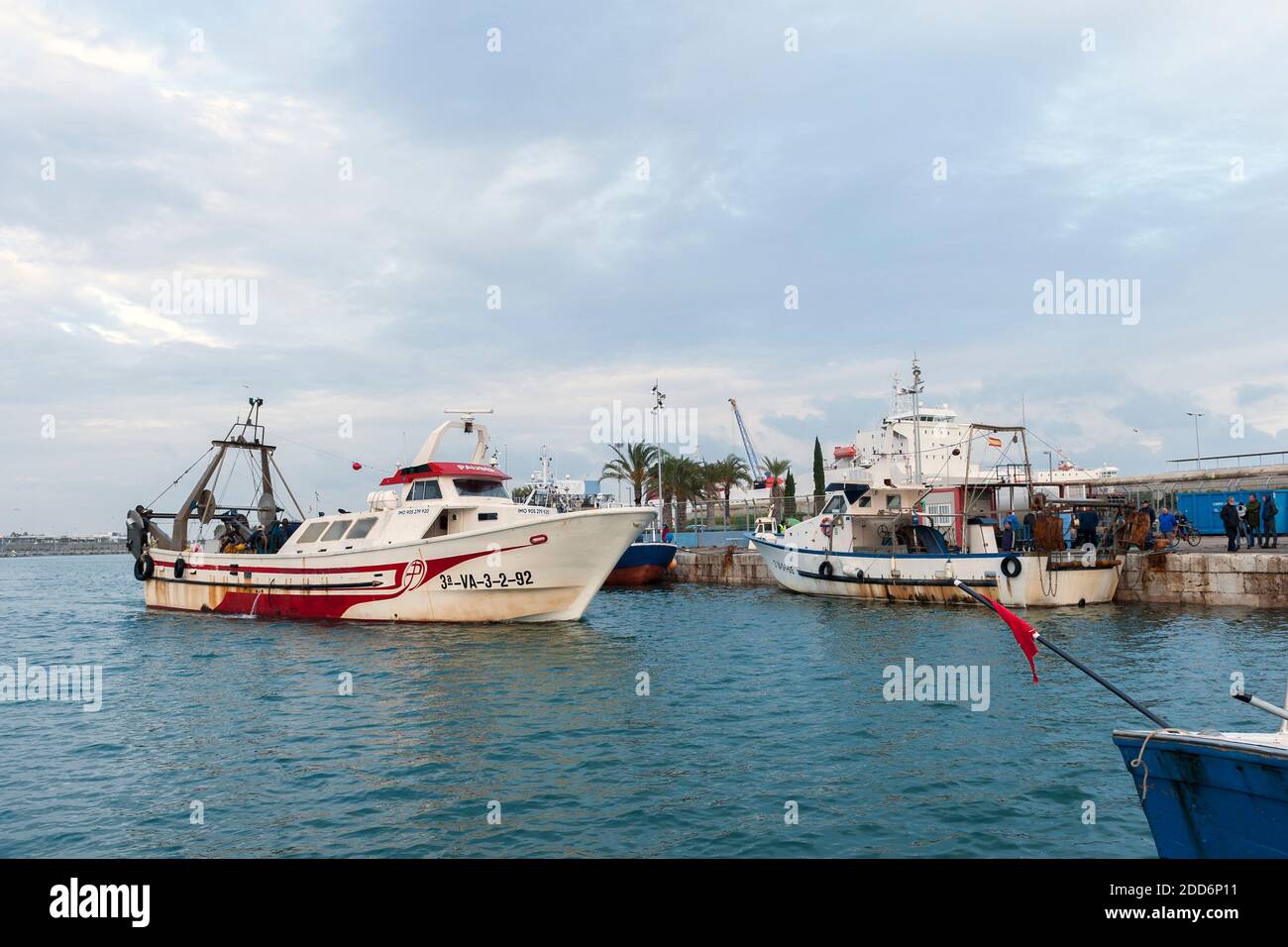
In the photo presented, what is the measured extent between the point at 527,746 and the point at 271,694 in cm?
656

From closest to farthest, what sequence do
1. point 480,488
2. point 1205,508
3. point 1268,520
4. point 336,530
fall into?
point 480,488 < point 336,530 < point 1268,520 < point 1205,508

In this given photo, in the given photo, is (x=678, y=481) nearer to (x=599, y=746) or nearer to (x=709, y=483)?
(x=709, y=483)

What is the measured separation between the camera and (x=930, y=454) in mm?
54594

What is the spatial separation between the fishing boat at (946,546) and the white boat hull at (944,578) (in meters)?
0.03

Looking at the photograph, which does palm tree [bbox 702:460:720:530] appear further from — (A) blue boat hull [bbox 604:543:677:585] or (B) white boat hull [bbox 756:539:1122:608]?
(B) white boat hull [bbox 756:539:1122:608]

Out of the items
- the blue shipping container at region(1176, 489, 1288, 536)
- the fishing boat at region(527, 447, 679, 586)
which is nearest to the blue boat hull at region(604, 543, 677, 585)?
the fishing boat at region(527, 447, 679, 586)

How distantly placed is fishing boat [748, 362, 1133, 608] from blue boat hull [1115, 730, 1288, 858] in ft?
72.1

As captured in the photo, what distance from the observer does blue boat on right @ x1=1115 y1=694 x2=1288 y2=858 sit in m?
5.41

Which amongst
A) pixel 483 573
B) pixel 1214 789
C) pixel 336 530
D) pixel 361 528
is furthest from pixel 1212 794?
pixel 336 530

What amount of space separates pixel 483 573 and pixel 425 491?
A: 354 centimetres

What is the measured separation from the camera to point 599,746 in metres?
11.5

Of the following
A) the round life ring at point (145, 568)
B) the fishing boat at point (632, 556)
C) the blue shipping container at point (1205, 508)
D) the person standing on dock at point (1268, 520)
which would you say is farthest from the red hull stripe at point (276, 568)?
the blue shipping container at point (1205, 508)

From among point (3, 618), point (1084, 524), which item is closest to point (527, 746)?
point (1084, 524)

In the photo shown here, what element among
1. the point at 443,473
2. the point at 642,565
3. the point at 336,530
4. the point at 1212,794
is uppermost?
the point at 443,473
